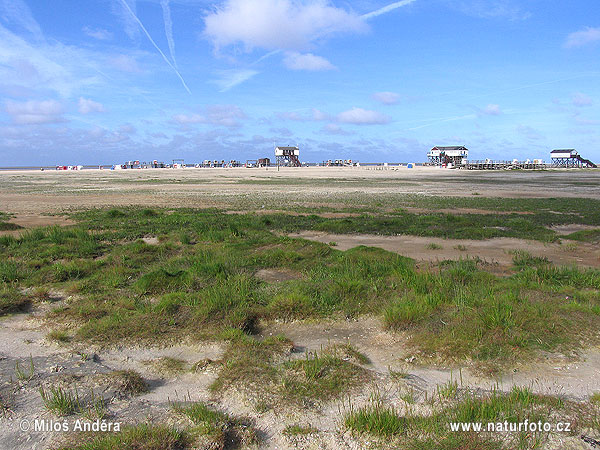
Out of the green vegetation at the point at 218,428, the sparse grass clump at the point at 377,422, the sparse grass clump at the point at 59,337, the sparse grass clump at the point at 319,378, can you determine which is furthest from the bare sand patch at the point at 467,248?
the sparse grass clump at the point at 59,337

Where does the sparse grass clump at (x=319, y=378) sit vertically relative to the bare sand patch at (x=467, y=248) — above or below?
below

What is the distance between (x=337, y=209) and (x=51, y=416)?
65.8 ft

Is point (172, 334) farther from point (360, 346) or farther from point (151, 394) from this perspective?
point (360, 346)

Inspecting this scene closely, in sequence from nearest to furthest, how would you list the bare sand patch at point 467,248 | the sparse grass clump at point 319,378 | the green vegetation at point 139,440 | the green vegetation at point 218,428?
the green vegetation at point 139,440
the green vegetation at point 218,428
the sparse grass clump at point 319,378
the bare sand patch at point 467,248

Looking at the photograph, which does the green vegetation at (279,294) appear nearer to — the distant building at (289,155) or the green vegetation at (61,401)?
the green vegetation at (61,401)

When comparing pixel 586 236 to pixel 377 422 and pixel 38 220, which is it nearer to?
pixel 377 422

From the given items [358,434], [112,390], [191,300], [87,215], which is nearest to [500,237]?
[191,300]

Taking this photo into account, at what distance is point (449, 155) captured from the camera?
125 m

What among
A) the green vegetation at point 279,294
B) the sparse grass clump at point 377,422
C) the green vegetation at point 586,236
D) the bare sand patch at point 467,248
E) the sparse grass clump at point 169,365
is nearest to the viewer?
the sparse grass clump at point 377,422

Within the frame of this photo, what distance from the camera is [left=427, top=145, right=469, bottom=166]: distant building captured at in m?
122

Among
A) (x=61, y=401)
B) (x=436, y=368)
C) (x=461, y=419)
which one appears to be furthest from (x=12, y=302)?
(x=461, y=419)

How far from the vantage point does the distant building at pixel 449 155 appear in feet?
401

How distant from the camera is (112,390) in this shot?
4.67 meters

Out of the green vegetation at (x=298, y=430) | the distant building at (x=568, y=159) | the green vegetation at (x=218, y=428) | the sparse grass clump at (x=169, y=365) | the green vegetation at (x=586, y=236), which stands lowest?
the sparse grass clump at (x=169, y=365)
